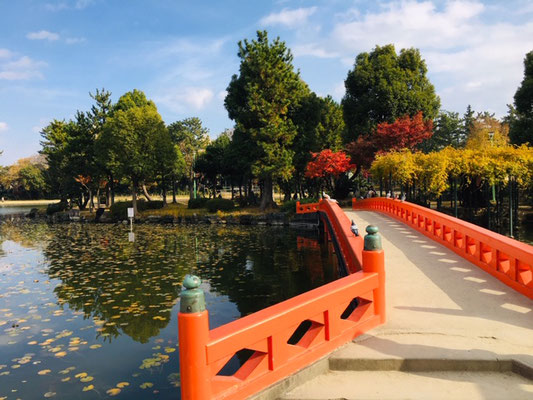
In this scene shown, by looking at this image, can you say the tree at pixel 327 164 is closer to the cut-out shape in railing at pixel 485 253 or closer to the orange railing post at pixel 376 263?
the cut-out shape in railing at pixel 485 253

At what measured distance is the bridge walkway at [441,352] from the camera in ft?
13.6

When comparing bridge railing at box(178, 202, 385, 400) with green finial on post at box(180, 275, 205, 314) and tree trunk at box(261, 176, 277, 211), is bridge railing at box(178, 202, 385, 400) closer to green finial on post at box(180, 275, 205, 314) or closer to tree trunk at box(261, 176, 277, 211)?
green finial on post at box(180, 275, 205, 314)

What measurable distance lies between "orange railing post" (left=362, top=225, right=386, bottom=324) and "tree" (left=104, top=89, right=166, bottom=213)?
3768 cm

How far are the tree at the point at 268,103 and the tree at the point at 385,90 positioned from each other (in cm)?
672

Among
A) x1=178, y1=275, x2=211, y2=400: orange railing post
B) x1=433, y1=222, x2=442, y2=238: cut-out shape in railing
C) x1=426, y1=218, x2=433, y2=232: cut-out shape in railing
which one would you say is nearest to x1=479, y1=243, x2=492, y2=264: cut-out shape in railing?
x1=433, y1=222, x2=442, y2=238: cut-out shape in railing

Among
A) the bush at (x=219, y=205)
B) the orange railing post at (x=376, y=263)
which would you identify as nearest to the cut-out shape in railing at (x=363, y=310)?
the orange railing post at (x=376, y=263)

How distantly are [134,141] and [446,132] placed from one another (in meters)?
55.6

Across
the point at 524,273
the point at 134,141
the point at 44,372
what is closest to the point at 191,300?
the point at 44,372

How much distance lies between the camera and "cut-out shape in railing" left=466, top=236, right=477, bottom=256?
952cm

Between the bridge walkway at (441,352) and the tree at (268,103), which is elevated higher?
the tree at (268,103)

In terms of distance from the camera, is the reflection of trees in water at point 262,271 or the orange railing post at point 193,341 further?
the reflection of trees in water at point 262,271

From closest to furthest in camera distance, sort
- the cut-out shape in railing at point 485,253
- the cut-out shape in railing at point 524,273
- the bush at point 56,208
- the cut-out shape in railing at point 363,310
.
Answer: the cut-out shape in railing at point 363,310, the cut-out shape in railing at point 524,273, the cut-out shape in railing at point 485,253, the bush at point 56,208

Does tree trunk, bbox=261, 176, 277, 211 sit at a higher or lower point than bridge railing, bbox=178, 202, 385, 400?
higher

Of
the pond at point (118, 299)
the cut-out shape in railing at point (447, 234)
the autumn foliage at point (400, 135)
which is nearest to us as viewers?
the pond at point (118, 299)
